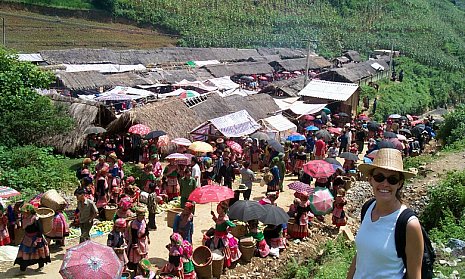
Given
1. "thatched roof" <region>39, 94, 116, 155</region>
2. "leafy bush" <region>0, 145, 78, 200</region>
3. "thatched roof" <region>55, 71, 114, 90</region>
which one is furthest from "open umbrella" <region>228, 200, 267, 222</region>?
"thatched roof" <region>55, 71, 114, 90</region>

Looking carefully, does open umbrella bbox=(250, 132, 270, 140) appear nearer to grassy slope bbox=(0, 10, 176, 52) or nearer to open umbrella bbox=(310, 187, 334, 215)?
open umbrella bbox=(310, 187, 334, 215)

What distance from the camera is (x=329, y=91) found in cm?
2798

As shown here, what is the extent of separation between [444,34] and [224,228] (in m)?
64.9

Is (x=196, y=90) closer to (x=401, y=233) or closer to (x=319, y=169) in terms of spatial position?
(x=319, y=169)

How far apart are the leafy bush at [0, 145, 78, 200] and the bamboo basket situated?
5.75m

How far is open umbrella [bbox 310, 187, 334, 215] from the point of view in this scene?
1091cm

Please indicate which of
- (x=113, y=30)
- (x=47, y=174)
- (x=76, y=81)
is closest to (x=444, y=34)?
(x=113, y=30)

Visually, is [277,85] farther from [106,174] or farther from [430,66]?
[430,66]

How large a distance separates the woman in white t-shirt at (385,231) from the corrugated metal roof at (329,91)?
23.9 metres

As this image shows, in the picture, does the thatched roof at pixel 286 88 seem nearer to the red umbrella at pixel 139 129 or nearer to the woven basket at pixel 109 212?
the red umbrella at pixel 139 129

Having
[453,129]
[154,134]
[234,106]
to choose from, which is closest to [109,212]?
[154,134]

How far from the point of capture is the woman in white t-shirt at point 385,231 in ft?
10.2

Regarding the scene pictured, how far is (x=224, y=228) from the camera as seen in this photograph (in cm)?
864

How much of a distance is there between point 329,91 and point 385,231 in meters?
25.4
